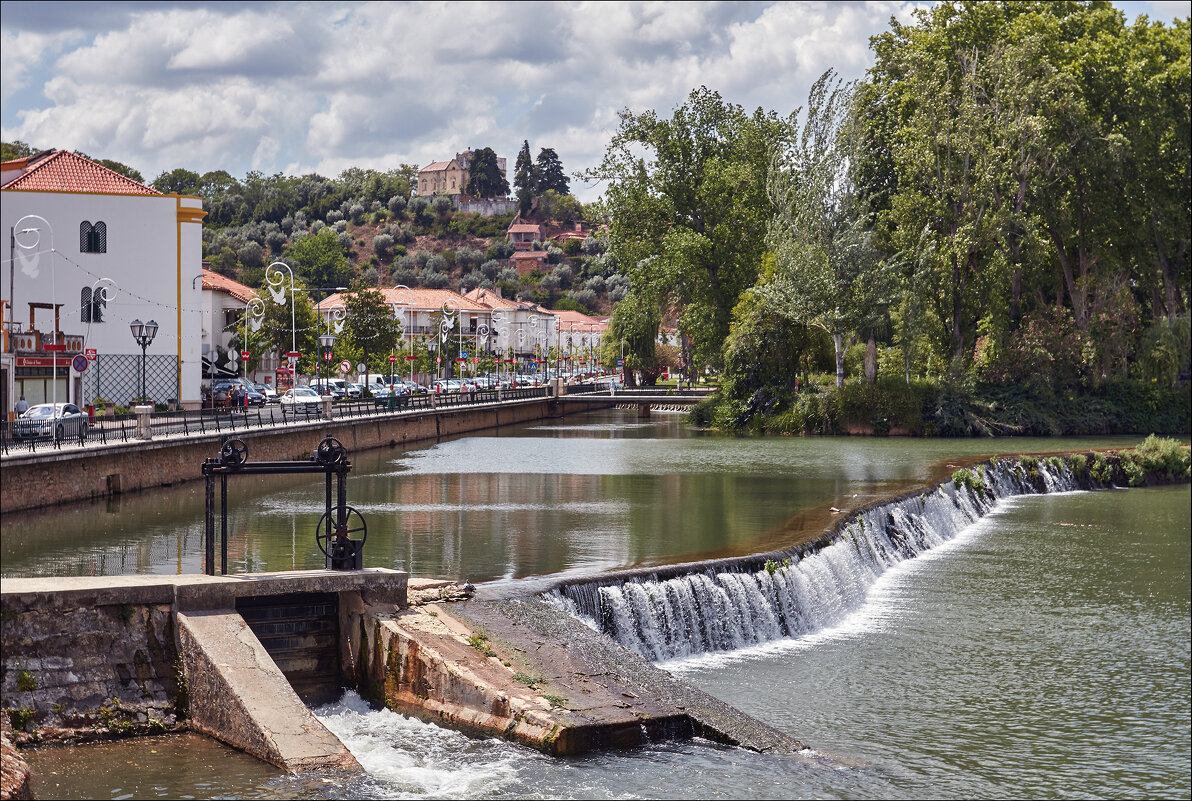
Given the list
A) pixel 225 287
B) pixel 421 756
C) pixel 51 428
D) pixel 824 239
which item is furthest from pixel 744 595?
pixel 225 287

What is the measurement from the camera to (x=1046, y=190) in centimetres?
5862

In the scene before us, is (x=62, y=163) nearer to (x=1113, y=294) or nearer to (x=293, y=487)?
(x=293, y=487)

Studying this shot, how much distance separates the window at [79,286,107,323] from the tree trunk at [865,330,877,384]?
3397 centimetres

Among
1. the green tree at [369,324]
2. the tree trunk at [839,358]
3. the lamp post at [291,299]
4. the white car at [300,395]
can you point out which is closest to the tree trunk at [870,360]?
the tree trunk at [839,358]

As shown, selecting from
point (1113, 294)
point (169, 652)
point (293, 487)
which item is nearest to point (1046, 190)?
point (1113, 294)

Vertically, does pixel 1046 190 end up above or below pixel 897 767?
above

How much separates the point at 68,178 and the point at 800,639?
45272 mm

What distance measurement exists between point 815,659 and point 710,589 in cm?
197

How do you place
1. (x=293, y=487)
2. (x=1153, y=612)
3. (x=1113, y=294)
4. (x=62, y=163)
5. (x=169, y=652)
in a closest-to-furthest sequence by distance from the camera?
(x=169, y=652)
(x=1153, y=612)
(x=293, y=487)
(x=62, y=163)
(x=1113, y=294)

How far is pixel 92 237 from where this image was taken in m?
54.2

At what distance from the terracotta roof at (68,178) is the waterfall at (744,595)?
39.5 metres

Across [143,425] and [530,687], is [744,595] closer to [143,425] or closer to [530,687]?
[530,687]

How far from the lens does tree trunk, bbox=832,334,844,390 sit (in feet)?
192

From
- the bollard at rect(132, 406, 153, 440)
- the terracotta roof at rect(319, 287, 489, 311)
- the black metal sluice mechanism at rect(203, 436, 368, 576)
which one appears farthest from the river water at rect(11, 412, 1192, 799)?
the terracotta roof at rect(319, 287, 489, 311)
